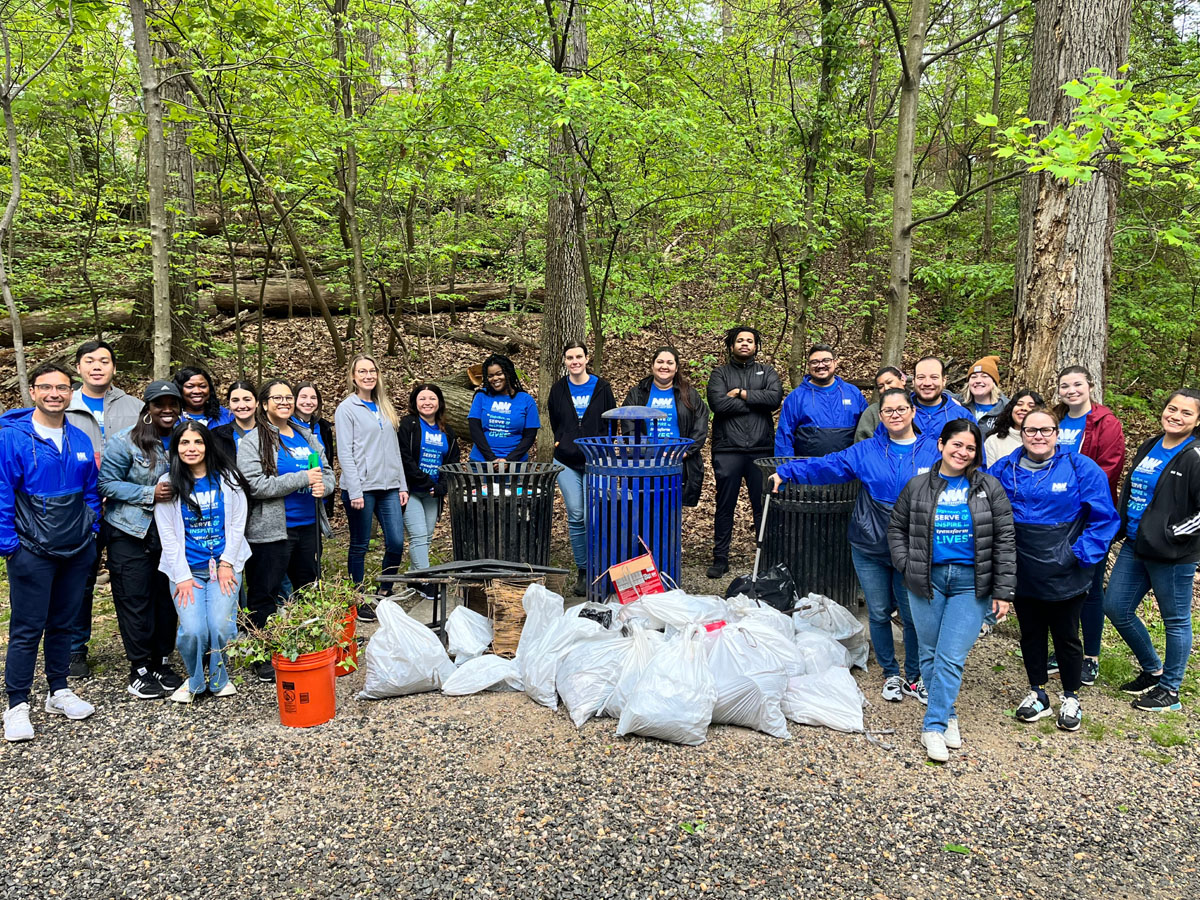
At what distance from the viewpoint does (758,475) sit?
5.47 metres

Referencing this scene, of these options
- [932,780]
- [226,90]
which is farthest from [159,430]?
[226,90]

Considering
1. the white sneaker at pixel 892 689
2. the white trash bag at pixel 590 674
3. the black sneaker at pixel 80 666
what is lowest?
the white sneaker at pixel 892 689

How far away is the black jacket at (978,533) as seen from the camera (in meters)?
3.24

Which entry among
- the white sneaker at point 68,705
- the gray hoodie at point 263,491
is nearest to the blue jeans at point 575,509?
the gray hoodie at point 263,491

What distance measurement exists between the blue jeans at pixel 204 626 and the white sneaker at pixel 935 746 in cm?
321

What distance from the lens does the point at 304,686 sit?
3422 millimetres

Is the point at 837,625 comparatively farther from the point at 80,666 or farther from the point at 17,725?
the point at 80,666

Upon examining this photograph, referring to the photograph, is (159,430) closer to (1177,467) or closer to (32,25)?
(1177,467)

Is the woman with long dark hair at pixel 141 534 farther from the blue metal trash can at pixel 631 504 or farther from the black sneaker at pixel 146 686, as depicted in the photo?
the blue metal trash can at pixel 631 504

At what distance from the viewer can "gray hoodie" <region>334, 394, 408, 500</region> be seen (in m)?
4.70

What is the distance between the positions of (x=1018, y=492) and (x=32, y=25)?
10153 millimetres

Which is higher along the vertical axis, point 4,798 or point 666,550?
point 666,550

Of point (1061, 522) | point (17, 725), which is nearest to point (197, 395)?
point (17, 725)

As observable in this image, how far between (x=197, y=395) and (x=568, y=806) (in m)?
2.90
